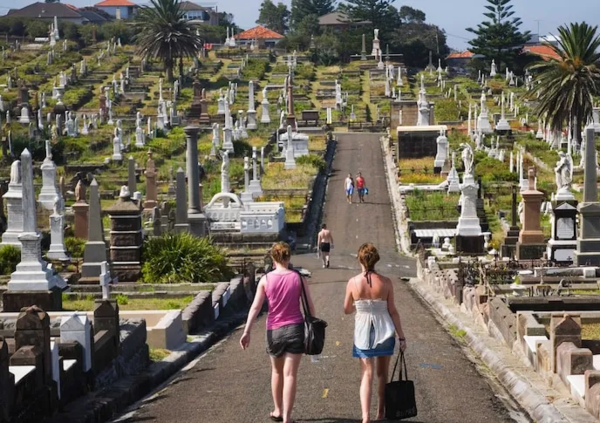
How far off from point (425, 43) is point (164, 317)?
10224 centimetres

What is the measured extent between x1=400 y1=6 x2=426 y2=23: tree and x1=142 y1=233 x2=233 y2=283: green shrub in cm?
13424

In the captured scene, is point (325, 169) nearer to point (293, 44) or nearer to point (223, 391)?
point (223, 391)

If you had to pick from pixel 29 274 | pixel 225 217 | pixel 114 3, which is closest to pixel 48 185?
Answer: pixel 225 217

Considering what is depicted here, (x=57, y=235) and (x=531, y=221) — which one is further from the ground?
(x=531, y=221)

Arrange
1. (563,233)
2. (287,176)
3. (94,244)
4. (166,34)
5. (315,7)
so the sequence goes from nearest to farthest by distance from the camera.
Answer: (94,244) → (563,233) → (287,176) → (166,34) → (315,7)

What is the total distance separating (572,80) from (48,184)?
816 inches

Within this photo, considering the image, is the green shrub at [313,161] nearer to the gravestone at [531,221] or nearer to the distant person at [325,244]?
the distant person at [325,244]

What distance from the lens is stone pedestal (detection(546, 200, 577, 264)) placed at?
91.7 ft

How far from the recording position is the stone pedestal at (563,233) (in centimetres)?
2794

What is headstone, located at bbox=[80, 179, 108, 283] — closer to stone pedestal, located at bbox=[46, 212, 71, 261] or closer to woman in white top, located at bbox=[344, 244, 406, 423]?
stone pedestal, located at bbox=[46, 212, 71, 261]

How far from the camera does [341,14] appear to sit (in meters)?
121

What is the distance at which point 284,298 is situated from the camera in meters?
10.5

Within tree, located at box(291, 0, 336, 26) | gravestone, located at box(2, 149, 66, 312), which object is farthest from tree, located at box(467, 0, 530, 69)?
gravestone, located at box(2, 149, 66, 312)

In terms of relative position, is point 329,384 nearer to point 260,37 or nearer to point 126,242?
point 126,242
